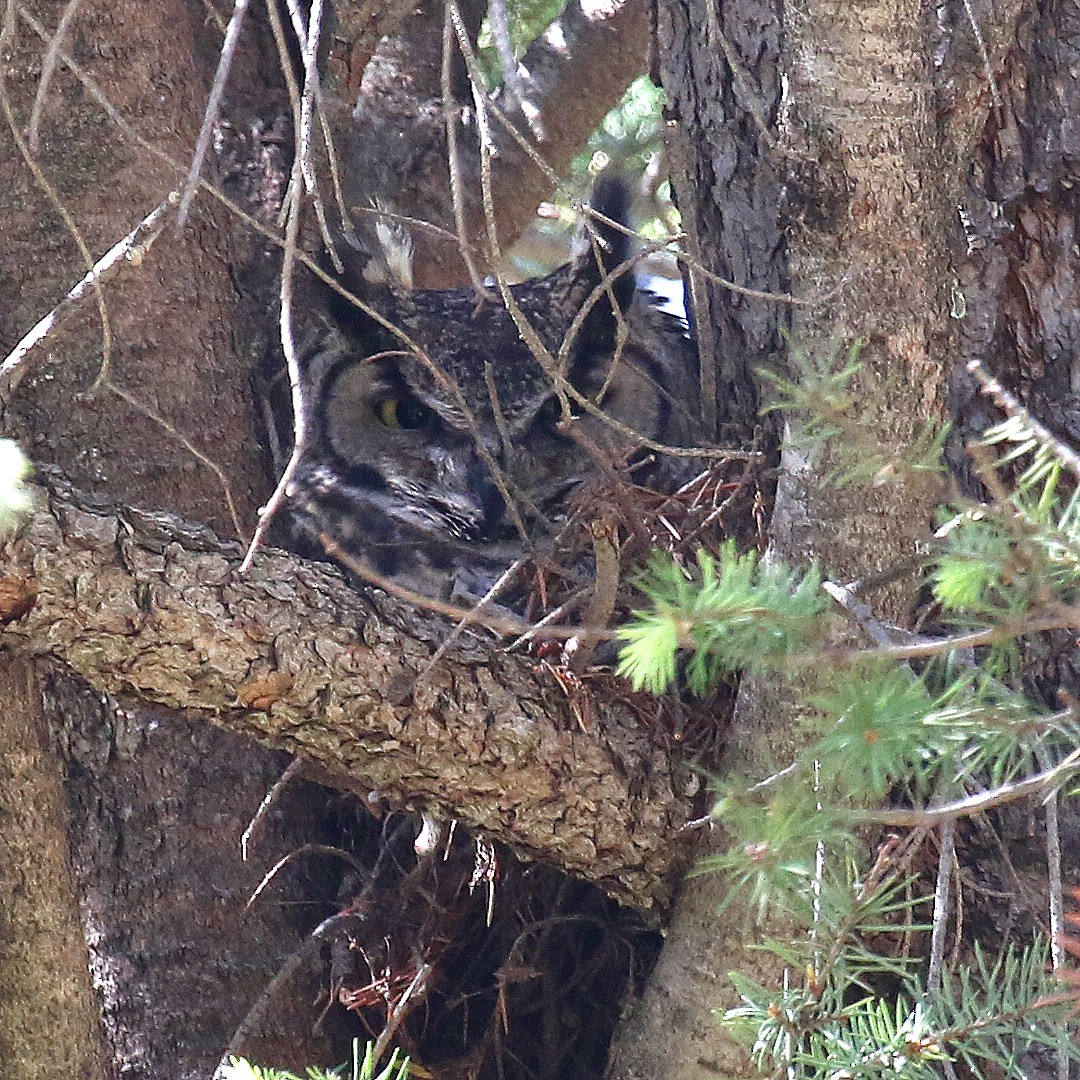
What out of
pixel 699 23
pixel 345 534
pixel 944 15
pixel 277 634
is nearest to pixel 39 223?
pixel 345 534

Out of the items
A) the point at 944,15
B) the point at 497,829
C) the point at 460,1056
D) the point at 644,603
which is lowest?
the point at 460,1056

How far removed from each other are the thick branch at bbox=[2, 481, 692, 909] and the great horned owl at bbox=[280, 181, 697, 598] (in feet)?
1.56

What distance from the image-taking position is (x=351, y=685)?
1454 millimetres

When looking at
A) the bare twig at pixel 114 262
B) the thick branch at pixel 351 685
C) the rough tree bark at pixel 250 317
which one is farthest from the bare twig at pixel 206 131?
the thick branch at pixel 351 685

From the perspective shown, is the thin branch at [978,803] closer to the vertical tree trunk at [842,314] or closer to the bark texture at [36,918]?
the vertical tree trunk at [842,314]

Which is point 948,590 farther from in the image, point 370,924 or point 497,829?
point 370,924

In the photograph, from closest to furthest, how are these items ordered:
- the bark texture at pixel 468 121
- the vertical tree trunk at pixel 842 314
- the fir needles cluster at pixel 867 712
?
1. the fir needles cluster at pixel 867 712
2. the vertical tree trunk at pixel 842 314
3. the bark texture at pixel 468 121

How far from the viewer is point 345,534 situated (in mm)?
2152

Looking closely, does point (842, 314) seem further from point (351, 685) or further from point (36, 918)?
point (36, 918)

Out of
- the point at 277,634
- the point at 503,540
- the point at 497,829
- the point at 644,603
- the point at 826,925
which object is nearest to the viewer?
the point at 826,925

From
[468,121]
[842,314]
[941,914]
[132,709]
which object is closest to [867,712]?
[941,914]

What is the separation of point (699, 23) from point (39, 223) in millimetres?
861

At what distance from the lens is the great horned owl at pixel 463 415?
2.05m

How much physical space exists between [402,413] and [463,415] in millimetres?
161
